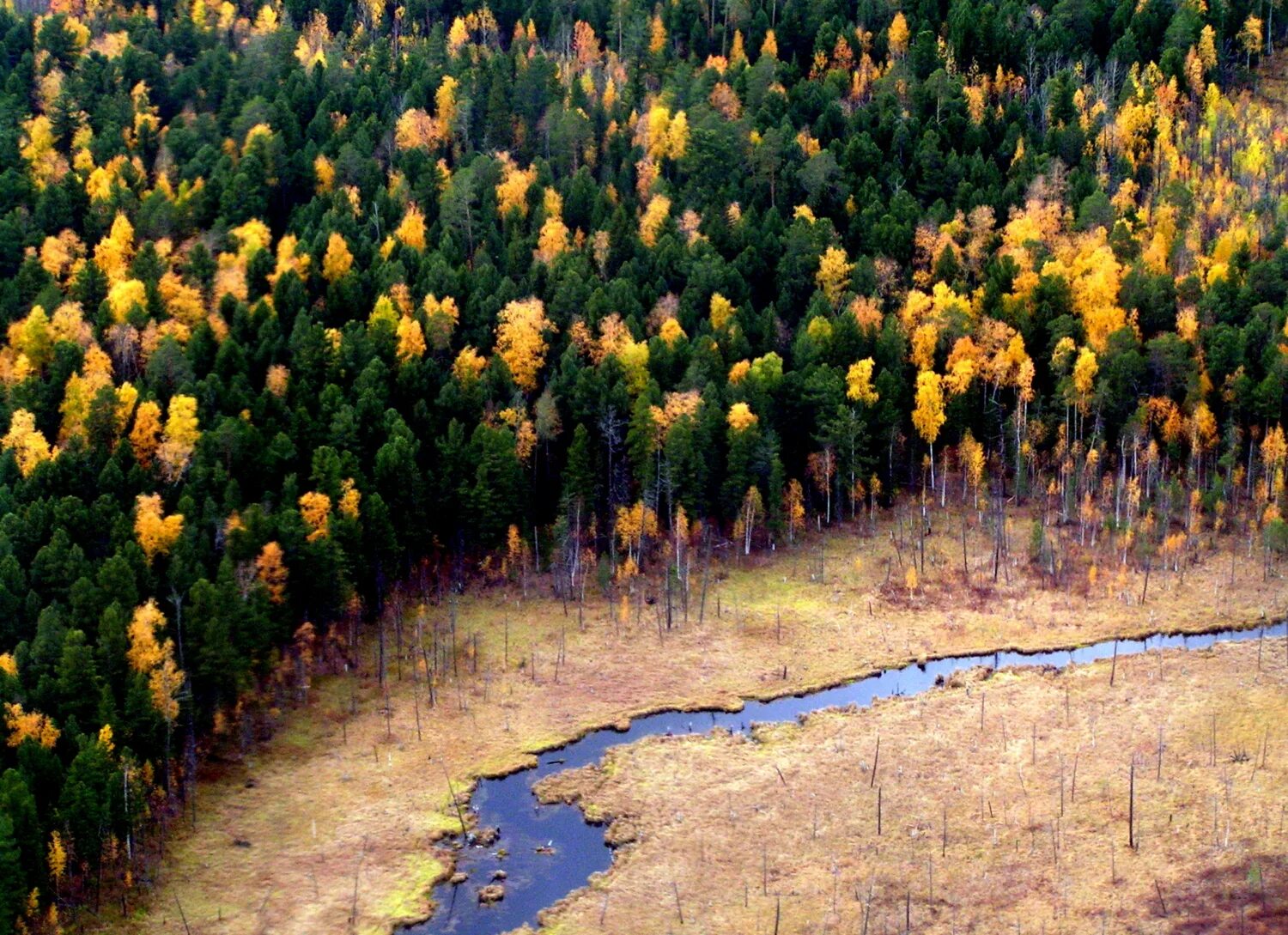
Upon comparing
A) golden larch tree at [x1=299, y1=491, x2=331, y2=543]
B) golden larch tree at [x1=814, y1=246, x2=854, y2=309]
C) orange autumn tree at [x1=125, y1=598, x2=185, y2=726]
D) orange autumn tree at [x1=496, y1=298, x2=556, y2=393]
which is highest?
golden larch tree at [x1=814, y1=246, x2=854, y2=309]

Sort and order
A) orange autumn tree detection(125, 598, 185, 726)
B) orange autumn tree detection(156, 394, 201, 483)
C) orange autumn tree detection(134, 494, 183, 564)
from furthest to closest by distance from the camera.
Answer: orange autumn tree detection(156, 394, 201, 483) → orange autumn tree detection(134, 494, 183, 564) → orange autumn tree detection(125, 598, 185, 726)

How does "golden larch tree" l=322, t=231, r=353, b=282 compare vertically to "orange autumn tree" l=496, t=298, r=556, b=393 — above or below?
above

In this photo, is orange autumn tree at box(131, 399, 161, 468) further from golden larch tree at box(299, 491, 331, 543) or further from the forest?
golden larch tree at box(299, 491, 331, 543)

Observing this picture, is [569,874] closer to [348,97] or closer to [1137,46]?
[348,97]

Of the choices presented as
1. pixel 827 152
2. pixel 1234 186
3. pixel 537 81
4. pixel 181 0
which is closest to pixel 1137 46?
pixel 1234 186

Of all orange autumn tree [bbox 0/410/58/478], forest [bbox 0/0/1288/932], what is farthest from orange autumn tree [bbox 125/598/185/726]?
orange autumn tree [bbox 0/410/58/478]

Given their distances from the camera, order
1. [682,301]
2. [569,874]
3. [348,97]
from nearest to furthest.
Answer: [569,874] < [682,301] < [348,97]
